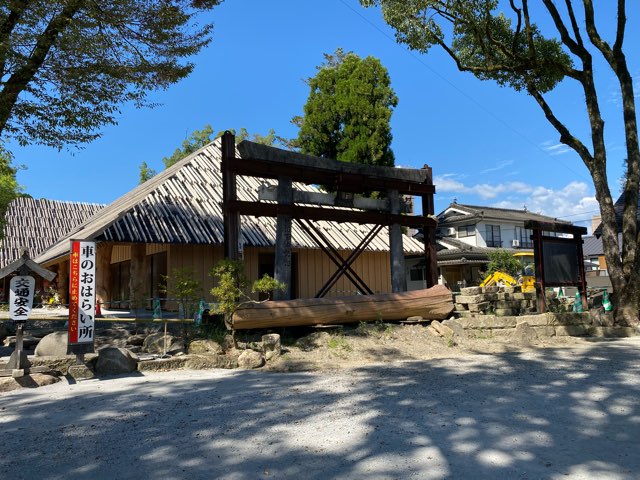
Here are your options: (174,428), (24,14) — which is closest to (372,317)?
(174,428)

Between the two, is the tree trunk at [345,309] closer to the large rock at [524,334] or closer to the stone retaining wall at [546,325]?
the stone retaining wall at [546,325]

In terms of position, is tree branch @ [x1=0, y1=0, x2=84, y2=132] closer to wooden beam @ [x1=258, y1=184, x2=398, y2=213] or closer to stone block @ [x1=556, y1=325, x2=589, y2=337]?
wooden beam @ [x1=258, y1=184, x2=398, y2=213]

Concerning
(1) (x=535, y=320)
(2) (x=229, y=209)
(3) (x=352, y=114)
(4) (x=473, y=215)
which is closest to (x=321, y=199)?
(2) (x=229, y=209)

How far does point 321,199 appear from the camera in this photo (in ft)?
39.1

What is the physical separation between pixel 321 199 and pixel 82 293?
567 cm

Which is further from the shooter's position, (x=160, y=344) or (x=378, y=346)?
(x=378, y=346)

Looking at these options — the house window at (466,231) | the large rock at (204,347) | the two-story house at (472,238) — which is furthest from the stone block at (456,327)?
the house window at (466,231)

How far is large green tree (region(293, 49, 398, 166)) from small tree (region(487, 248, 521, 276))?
34.6 feet

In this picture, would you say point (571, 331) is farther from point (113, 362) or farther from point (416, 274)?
point (416, 274)

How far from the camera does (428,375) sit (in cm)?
735

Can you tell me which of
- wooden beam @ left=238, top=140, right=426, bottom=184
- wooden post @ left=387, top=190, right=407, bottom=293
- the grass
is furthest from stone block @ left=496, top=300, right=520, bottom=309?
the grass

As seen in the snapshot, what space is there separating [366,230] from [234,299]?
1143cm

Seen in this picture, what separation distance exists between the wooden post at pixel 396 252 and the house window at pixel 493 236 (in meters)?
25.0

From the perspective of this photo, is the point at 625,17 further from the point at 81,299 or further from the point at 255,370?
the point at 81,299
